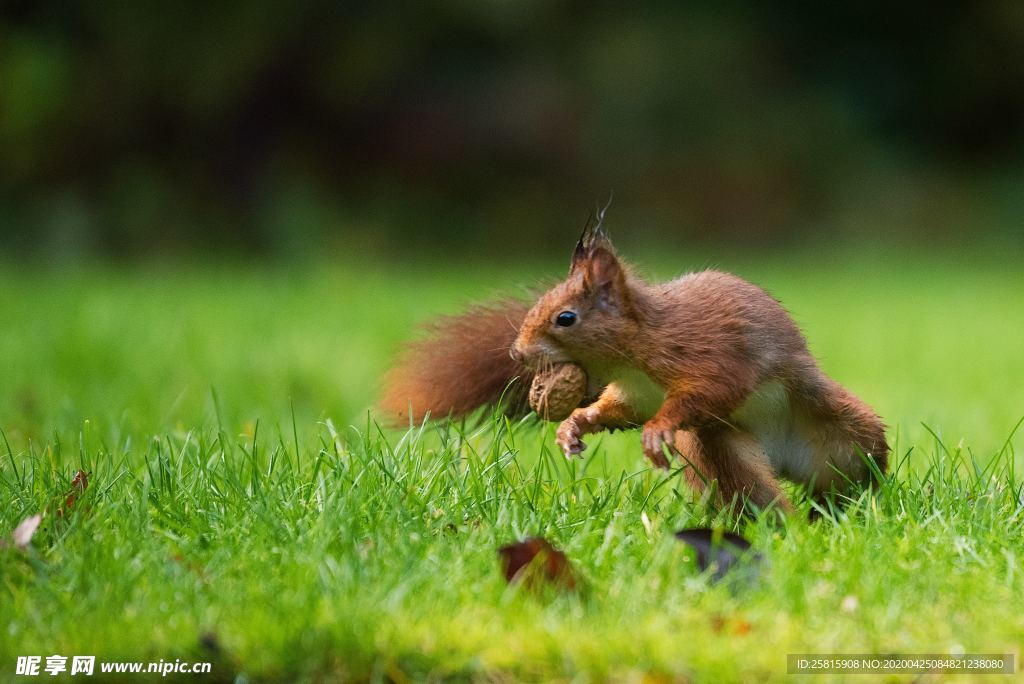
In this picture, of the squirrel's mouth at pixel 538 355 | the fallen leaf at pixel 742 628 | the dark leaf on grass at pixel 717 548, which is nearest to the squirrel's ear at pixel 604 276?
the squirrel's mouth at pixel 538 355

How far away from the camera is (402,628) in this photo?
2.05 metres

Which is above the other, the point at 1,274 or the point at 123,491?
the point at 123,491

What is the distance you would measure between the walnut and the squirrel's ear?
0.61 ft

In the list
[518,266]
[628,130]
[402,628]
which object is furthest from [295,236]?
[402,628]

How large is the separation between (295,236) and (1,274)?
2.88 m

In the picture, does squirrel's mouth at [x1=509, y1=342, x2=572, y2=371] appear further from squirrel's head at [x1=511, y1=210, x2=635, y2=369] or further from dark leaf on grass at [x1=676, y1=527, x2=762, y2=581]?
dark leaf on grass at [x1=676, y1=527, x2=762, y2=581]

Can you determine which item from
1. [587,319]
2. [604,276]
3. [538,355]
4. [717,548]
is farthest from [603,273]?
[717,548]

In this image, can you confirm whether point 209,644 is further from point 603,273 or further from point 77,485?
point 603,273

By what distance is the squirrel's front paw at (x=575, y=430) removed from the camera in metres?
2.73

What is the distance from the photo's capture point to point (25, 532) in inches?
97.3

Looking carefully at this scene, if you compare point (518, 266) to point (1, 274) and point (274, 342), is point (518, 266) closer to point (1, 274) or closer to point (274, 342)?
point (1, 274)

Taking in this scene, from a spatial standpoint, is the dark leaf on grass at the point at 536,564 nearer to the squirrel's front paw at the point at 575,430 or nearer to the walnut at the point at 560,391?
the squirrel's front paw at the point at 575,430

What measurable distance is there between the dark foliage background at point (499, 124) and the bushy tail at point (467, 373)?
26.9 feet

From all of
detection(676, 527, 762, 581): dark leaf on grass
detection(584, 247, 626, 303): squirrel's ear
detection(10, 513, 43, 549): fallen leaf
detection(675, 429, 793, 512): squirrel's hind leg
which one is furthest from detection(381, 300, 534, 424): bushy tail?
detection(10, 513, 43, 549): fallen leaf
